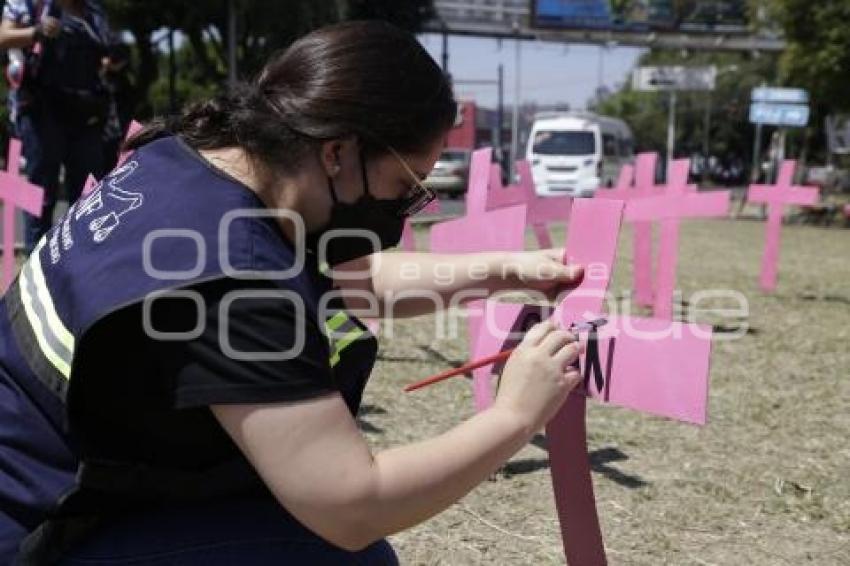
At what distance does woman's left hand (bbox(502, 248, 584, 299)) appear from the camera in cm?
175

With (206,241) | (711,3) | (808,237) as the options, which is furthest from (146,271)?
(711,3)

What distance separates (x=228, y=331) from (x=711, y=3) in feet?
123

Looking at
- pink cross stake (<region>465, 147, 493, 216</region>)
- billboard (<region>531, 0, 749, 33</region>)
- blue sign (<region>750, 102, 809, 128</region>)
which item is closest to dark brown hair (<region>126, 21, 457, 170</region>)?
pink cross stake (<region>465, 147, 493, 216</region>)

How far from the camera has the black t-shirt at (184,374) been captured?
1.12m

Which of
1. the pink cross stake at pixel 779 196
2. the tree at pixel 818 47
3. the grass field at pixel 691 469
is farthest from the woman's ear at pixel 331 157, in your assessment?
the tree at pixel 818 47

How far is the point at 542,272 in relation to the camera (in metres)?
1.76

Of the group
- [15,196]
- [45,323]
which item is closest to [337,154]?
[45,323]

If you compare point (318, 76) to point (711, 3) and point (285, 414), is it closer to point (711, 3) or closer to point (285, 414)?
point (285, 414)

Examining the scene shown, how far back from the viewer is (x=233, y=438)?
1152 mm

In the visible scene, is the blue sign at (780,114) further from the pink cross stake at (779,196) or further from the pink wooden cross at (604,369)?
the pink wooden cross at (604,369)

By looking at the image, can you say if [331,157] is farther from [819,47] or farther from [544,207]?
[819,47]

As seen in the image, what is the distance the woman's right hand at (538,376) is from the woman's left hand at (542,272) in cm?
36

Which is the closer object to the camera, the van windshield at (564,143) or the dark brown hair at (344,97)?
the dark brown hair at (344,97)

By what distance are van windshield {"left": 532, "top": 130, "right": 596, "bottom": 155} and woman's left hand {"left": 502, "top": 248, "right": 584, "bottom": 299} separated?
67.0 feet
